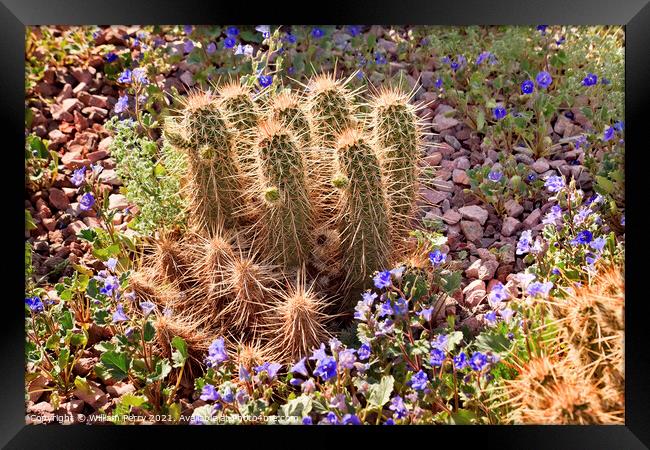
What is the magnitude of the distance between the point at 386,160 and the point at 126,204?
130cm

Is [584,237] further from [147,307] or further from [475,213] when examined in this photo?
[147,307]

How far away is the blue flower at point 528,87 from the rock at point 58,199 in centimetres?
215

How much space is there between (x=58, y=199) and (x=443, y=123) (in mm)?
1830

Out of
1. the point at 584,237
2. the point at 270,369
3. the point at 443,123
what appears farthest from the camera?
the point at 443,123

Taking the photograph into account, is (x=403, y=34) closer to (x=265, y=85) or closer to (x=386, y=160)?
(x=265, y=85)

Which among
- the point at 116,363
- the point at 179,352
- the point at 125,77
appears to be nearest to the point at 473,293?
the point at 179,352

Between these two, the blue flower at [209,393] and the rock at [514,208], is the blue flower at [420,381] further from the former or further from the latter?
the rock at [514,208]

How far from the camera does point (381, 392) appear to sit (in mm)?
2643

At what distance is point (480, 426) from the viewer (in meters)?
2.58

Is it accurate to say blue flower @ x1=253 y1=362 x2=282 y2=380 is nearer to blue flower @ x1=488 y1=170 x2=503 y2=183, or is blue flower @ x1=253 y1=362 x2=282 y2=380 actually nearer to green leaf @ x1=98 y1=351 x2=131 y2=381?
green leaf @ x1=98 y1=351 x2=131 y2=381

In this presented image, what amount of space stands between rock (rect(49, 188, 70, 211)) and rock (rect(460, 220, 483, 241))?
177cm

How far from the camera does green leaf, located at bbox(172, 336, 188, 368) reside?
2.81 metres

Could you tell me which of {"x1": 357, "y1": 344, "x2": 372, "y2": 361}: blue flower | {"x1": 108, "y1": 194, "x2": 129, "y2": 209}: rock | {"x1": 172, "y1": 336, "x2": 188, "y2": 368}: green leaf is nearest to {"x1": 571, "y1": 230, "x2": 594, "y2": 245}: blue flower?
{"x1": 357, "y1": 344, "x2": 372, "y2": 361}: blue flower

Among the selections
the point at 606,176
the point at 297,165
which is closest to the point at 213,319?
the point at 297,165
